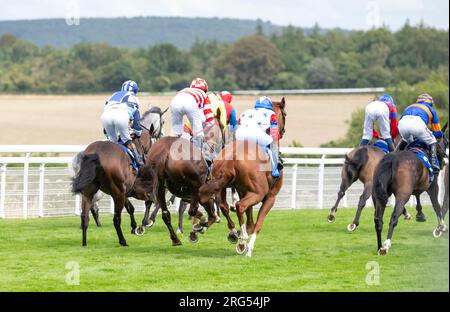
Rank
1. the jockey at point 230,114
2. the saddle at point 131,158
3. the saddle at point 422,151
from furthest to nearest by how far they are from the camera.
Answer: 1. the jockey at point 230,114
2. the saddle at point 422,151
3. the saddle at point 131,158

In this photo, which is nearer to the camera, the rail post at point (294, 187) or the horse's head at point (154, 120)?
the horse's head at point (154, 120)

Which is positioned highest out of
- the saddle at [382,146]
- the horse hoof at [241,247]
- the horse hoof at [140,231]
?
the saddle at [382,146]

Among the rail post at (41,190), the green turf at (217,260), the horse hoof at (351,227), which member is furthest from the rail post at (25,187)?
the horse hoof at (351,227)

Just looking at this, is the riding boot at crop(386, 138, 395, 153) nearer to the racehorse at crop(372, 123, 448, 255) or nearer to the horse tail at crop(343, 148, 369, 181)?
the horse tail at crop(343, 148, 369, 181)

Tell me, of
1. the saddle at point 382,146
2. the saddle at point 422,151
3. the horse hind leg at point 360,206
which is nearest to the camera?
the saddle at point 422,151

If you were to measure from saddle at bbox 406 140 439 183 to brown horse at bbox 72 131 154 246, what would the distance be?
10.6 feet

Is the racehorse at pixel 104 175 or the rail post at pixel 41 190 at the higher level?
the racehorse at pixel 104 175

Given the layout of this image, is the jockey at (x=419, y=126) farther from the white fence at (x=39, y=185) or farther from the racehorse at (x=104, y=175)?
the white fence at (x=39, y=185)

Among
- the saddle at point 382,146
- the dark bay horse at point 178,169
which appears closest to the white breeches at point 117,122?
the dark bay horse at point 178,169

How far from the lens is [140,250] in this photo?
10.5 metres

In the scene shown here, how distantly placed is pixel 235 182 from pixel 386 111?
4.05 meters

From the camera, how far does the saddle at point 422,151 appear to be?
11047 mm

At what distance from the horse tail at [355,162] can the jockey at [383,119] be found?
39cm

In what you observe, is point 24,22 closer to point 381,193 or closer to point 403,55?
point 403,55
